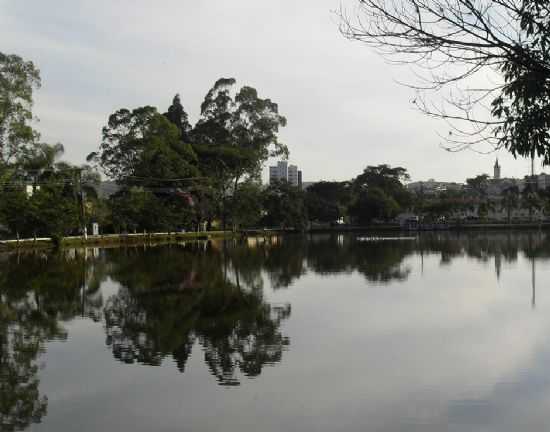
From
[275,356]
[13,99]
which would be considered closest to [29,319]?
[275,356]

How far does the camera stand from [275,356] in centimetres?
888

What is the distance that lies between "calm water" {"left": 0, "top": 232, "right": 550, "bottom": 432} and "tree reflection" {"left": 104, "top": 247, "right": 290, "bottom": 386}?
39mm

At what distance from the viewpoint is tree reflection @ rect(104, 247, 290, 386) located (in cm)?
886

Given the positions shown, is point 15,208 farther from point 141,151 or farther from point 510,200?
point 510,200

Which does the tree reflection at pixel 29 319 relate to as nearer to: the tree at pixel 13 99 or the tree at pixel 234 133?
the tree at pixel 13 99

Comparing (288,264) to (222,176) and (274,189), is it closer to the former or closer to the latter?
(222,176)

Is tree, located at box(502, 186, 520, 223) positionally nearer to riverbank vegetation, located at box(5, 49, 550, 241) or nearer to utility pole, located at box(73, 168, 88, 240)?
riverbank vegetation, located at box(5, 49, 550, 241)

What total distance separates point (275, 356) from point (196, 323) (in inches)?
116

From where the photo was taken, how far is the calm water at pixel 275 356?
6.43m

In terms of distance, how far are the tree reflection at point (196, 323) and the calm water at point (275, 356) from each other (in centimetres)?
4

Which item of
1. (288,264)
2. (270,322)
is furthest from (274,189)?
(270,322)

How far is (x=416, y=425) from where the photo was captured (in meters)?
6.07

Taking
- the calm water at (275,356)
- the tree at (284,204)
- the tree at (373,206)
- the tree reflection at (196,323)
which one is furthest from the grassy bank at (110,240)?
the tree at (373,206)

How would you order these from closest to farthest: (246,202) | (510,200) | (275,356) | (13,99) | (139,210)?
(275,356) < (13,99) < (139,210) < (246,202) < (510,200)
